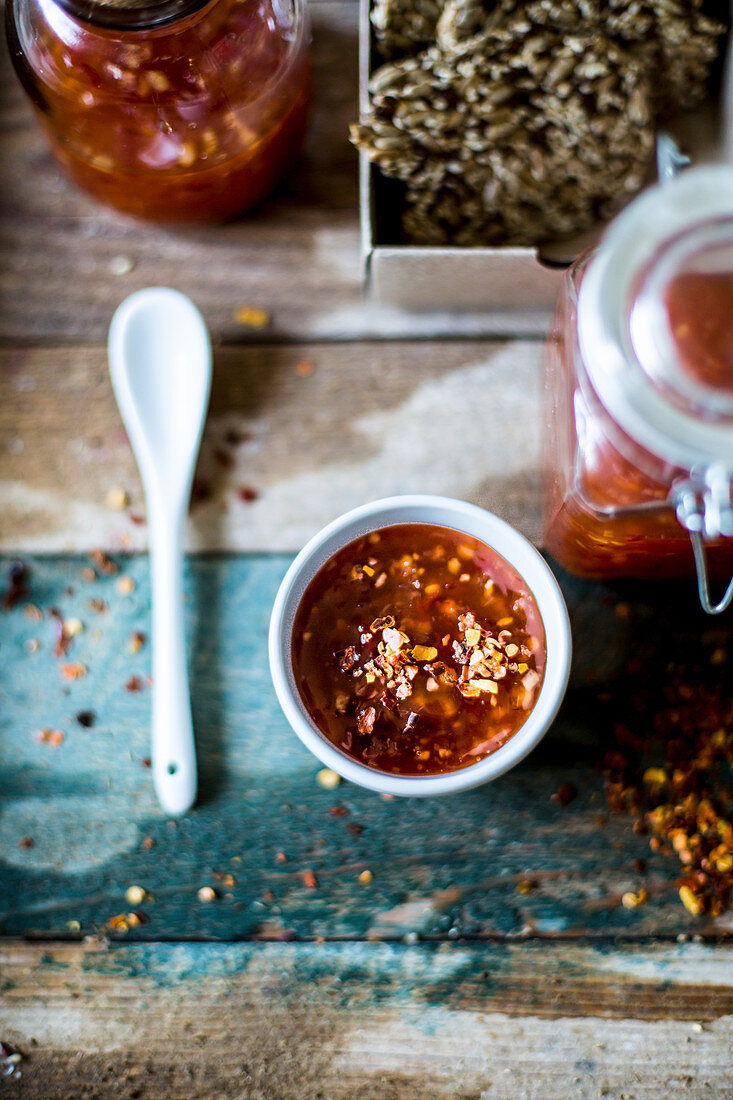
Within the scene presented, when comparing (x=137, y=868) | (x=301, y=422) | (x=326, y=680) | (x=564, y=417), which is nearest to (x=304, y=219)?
(x=301, y=422)

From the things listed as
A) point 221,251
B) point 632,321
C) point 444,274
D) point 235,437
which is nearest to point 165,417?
point 235,437

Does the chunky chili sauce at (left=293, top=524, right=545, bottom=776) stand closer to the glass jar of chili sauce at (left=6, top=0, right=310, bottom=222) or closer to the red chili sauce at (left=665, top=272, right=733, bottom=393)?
the red chili sauce at (left=665, top=272, right=733, bottom=393)

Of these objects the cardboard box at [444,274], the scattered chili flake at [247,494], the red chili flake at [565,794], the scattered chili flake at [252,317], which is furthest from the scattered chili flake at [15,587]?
the red chili flake at [565,794]

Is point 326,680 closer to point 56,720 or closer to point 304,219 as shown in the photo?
point 56,720

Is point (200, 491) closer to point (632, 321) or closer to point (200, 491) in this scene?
point (200, 491)

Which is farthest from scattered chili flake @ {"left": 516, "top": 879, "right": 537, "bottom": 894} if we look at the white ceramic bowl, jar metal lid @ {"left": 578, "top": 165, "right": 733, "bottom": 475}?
jar metal lid @ {"left": 578, "top": 165, "right": 733, "bottom": 475}
